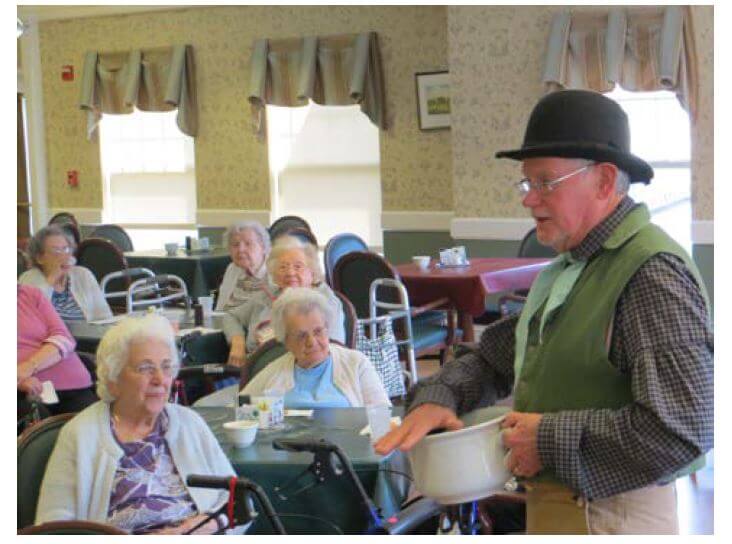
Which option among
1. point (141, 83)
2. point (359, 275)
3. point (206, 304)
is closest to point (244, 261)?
point (206, 304)

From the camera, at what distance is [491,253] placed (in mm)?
7996

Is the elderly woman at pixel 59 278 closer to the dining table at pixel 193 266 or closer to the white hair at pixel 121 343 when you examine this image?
the dining table at pixel 193 266

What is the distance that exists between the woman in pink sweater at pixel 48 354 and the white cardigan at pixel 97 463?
1875mm

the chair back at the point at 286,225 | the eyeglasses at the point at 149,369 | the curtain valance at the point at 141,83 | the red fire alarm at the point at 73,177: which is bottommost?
the eyeglasses at the point at 149,369

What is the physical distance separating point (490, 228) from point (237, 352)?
3.57 m

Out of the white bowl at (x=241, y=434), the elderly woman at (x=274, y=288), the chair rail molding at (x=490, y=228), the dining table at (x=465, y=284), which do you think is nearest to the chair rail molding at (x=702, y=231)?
the chair rail molding at (x=490, y=228)

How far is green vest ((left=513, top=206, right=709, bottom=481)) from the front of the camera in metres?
1.55

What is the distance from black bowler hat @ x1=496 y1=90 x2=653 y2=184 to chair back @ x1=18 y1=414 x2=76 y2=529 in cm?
154

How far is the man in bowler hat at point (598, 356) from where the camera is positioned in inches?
57.5

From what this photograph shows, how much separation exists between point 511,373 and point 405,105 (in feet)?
23.4

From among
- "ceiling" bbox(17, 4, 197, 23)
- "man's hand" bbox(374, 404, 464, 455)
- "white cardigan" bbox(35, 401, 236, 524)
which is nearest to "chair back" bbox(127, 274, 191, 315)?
"white cardigan" bbox(35, 401, 236, 524)

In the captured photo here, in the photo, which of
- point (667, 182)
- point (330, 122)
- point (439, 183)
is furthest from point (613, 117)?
point (330, 122)

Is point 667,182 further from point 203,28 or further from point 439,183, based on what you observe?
point 203,28

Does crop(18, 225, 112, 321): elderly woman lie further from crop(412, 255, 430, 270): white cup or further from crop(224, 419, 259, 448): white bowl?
crop(224, 419, 259, 448): white bowl
